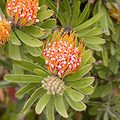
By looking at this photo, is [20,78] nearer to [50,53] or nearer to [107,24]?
[50,53]

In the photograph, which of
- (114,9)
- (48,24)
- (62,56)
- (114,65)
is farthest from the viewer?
(114,65)

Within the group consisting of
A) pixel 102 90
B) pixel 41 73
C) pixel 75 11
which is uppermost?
pixel 75 11

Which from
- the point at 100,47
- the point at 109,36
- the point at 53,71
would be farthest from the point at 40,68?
the point at 109,36

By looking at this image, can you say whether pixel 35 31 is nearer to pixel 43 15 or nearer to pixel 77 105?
pixel 43 15

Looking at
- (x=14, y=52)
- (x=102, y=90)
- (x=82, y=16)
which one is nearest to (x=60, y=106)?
(x=14, y=52)

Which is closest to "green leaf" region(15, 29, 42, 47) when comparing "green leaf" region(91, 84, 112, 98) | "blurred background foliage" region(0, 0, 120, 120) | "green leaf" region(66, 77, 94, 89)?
"blurred background foliage" region(0, 0, 120, 120)

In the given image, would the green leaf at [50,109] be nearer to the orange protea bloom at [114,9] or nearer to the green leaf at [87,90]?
the green leaf at [87,90]

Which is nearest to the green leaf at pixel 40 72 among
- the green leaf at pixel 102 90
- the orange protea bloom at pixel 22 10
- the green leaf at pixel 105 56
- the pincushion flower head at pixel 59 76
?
the pincushion flower head at pixel 59 76

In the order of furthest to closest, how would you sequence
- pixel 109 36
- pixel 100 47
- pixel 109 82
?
pixel 109 82, pixel 109 36, pixel 100 47

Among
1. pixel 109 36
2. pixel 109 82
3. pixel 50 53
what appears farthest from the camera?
pixel 109 82
